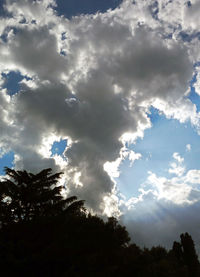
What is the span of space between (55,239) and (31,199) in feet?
18.3

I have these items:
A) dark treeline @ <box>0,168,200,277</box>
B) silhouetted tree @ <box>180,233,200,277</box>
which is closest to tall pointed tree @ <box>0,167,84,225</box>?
dark treeline @ <box>0,168,200,277</box>

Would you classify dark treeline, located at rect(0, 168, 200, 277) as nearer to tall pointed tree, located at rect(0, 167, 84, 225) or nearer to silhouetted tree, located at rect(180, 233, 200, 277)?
tall pointed tree, located at rect(0, 167, 84, 225)

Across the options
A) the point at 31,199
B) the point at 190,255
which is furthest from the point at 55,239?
the point at 190,255

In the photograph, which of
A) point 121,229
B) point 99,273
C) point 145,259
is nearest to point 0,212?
point 99,273

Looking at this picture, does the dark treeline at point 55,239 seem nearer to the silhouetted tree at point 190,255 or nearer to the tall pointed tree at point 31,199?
the tall pointed tree at point 31,199

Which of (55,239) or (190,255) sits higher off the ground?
(55,239)

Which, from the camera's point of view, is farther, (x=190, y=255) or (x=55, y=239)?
(x=190, y=255)

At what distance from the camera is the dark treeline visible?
16344 millimetres

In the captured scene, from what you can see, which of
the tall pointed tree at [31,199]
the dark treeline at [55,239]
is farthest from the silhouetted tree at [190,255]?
the tall pointed tree at [31,199]

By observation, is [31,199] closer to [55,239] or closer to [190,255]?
[55,239]

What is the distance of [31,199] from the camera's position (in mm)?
22141

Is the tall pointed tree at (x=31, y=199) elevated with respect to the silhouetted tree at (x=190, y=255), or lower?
elevated

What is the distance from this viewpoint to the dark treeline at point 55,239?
16.3m

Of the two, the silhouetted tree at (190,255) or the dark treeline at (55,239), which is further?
the silhouetted tree at (190,255)
